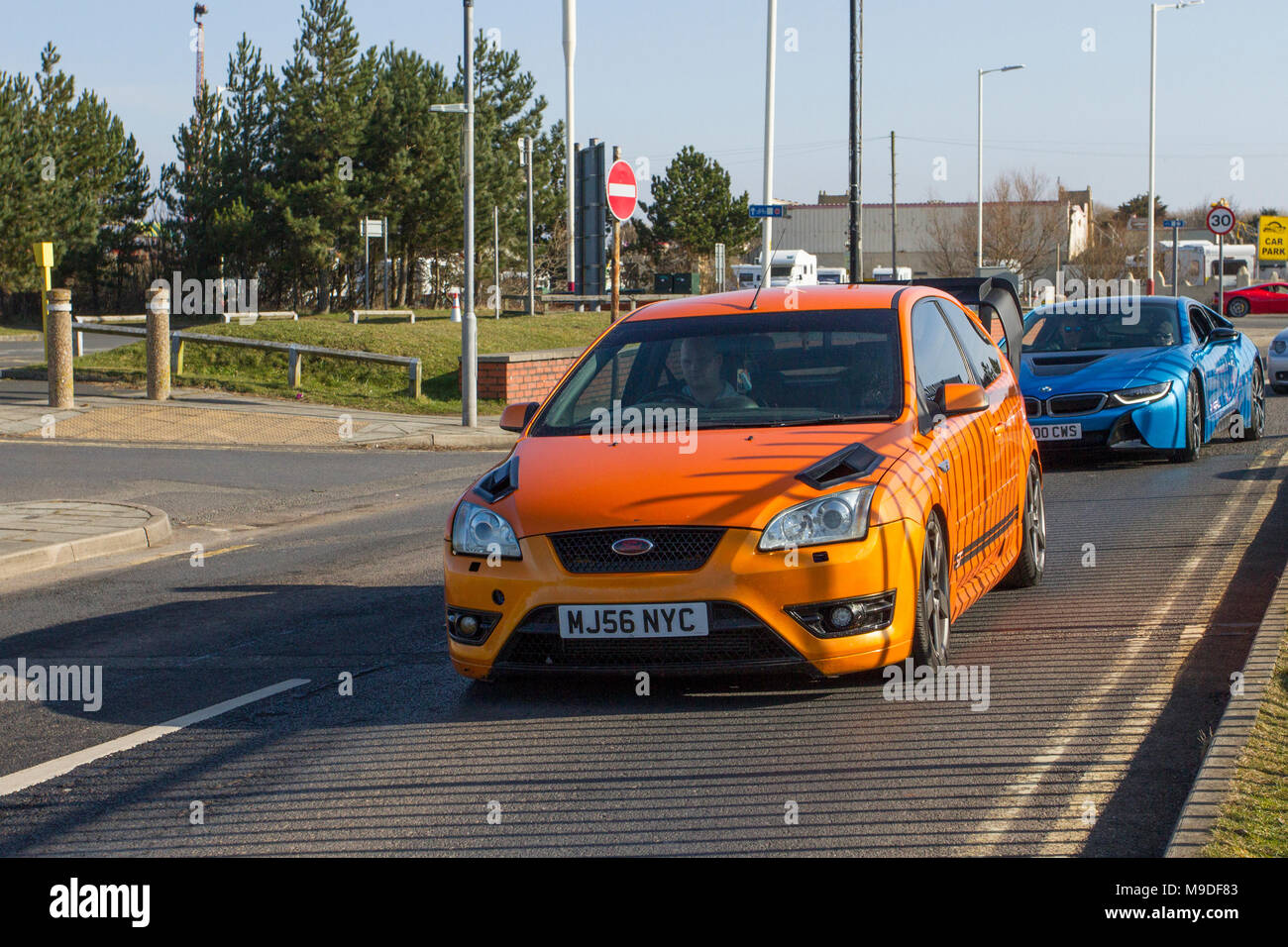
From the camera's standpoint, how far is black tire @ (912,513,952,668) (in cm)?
591

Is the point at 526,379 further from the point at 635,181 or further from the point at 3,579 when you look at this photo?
the point at 3,579

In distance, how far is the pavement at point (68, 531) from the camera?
1033cm

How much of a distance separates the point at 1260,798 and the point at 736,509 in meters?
2.08

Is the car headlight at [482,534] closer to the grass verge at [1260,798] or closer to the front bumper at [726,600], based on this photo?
the front bumper at [726,600]

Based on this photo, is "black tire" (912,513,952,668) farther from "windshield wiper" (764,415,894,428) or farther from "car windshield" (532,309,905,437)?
"car windshield" (532,309,905,437)

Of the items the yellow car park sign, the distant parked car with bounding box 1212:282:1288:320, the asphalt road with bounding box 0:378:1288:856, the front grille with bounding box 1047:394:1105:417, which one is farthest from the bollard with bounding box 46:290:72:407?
the distant parked car with bounding box 1212:282:1288:320

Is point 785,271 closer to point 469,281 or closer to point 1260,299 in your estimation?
point 1260,299

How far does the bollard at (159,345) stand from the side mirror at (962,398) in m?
15.6

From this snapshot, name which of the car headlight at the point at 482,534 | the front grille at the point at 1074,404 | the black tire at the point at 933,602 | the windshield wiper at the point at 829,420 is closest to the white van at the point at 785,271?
the front grille at the point at 1074,404

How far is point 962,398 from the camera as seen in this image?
21.5ft

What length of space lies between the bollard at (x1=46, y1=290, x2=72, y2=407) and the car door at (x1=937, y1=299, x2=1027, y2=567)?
48.6ft

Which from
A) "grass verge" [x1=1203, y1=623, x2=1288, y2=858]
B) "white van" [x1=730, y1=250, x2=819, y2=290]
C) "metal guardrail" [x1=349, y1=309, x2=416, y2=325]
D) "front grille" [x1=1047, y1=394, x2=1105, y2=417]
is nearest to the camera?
"grass verge" [x1=1203, y1=623, x2=1288, y2=858]
